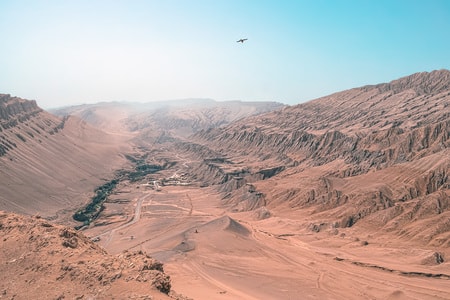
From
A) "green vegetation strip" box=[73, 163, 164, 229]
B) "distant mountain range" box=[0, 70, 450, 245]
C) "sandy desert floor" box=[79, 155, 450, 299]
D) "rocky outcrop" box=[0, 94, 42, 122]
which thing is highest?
"rocky outcrop" box=[0, 94, 42, 122]

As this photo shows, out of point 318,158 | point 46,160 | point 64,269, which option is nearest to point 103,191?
point 46,160

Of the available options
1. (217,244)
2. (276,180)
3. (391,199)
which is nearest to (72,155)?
(276,180)

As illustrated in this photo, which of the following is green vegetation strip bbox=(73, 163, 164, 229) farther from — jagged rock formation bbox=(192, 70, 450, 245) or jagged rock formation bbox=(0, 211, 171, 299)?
jagged rock formation bbox=(0, 211, 171, 299)

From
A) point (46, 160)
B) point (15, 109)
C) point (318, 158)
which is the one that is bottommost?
point (318, 158)

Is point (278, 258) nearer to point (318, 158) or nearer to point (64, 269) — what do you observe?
point (64, 269)

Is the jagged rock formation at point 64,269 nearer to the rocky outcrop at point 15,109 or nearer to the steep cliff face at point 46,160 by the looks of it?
the steep cliff face at point 46,160

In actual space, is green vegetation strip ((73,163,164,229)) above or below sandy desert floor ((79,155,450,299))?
below

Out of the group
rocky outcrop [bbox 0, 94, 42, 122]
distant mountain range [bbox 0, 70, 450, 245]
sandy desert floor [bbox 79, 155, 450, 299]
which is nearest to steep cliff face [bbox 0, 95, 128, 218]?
rocky outcrop [bbox 0, 94, 42, 122]

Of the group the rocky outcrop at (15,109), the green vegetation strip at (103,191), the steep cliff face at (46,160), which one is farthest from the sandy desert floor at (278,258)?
the rocky outcrop at (15,109)
